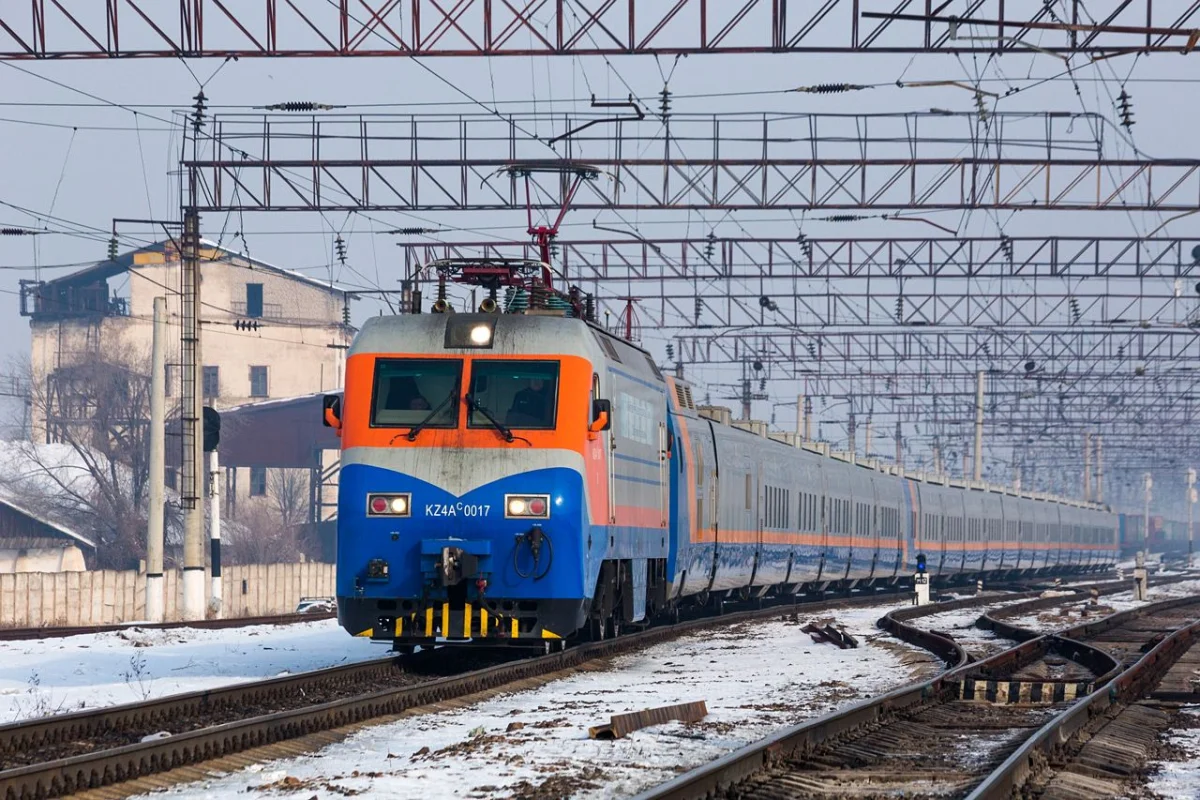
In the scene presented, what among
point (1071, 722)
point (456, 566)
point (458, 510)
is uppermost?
point (458, 510)

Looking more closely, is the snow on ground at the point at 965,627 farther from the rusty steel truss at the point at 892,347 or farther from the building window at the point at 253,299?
the building window at the point at 253,299

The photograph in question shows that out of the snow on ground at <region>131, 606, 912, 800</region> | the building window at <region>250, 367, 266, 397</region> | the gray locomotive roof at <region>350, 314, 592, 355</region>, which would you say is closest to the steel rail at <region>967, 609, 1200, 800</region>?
the snow on ground at <region>131, 606, 912, 800</region>

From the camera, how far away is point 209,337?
83.0 metres

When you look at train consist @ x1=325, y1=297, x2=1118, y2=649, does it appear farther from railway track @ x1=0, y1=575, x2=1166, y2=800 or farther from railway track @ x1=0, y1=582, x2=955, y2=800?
railway track @ x1=0, y1=582, x2=955, y2=800

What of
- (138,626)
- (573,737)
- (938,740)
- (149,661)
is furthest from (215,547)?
(938,740)

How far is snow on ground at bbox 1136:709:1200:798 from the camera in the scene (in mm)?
9172

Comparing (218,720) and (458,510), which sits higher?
(458,510)

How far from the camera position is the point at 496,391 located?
16.0m

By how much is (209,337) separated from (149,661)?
64.3 metres

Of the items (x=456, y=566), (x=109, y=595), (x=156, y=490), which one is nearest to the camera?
(x=456, y=566)

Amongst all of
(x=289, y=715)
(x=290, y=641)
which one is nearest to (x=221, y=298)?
(x=290, y=641)

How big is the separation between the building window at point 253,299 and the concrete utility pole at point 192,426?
48.1 meters

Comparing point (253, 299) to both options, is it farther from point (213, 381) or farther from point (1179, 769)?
point (1179, 769)

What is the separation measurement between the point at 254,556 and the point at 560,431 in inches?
2349
